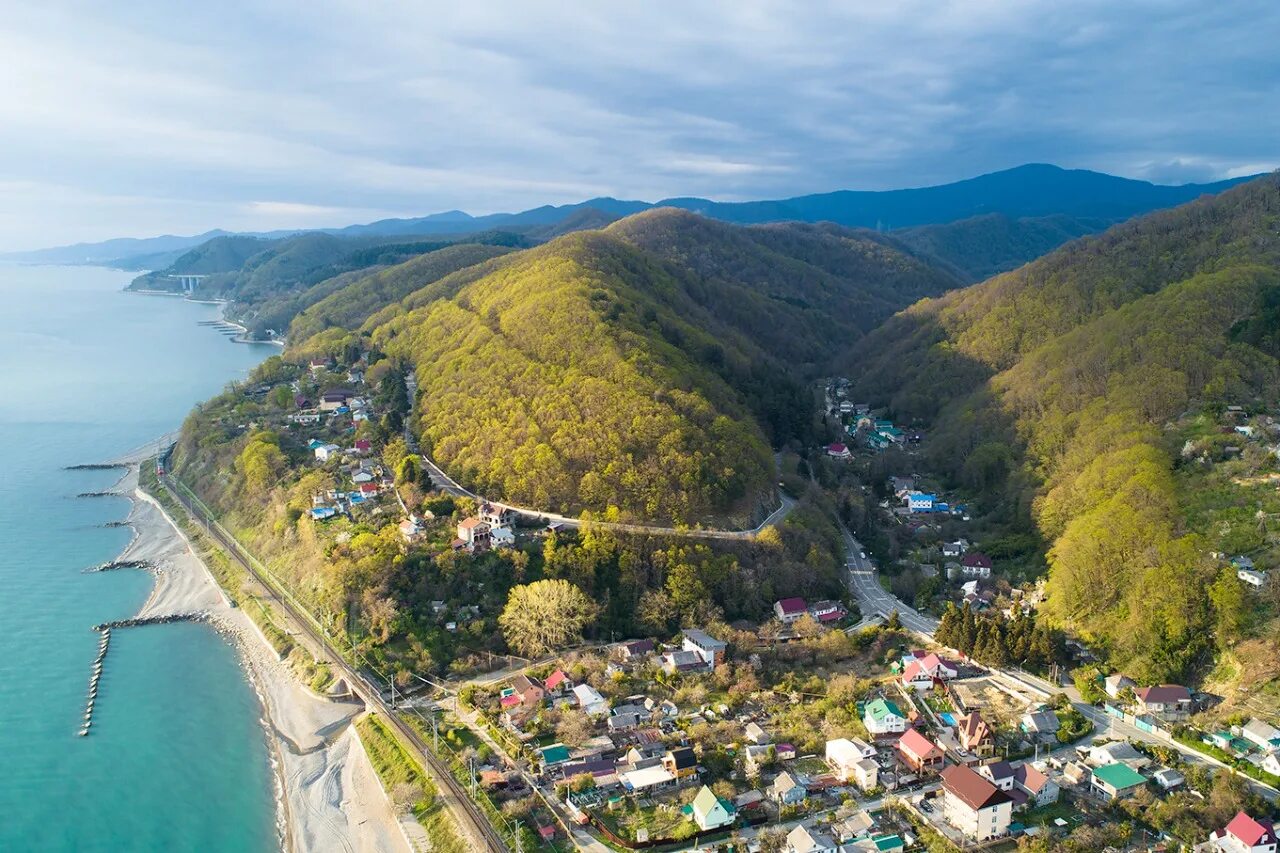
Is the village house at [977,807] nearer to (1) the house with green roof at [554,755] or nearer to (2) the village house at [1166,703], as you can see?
(2) the village house at [1166,703]

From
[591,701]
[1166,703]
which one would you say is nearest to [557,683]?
[591,701]

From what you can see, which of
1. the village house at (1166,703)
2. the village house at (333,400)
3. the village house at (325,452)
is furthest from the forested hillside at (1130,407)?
the village house at (333,400)

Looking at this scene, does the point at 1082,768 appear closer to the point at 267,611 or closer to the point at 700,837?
the point at 700,837

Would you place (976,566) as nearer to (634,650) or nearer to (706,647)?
(706,647)

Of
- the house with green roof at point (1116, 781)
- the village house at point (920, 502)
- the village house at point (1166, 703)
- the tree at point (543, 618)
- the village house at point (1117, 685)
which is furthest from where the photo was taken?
the village house at point (920, 502)

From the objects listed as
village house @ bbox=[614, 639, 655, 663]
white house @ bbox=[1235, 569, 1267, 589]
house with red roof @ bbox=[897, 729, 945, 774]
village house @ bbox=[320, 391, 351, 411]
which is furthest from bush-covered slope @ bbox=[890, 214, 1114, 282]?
house with red roof @ bbox=[897, 729, 945, 774]

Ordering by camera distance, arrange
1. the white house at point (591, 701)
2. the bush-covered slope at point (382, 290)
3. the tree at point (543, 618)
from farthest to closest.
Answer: the bush-covered slope at point (382, 290) → the tree at point (543, 618) → the white house at point (591, 701)
